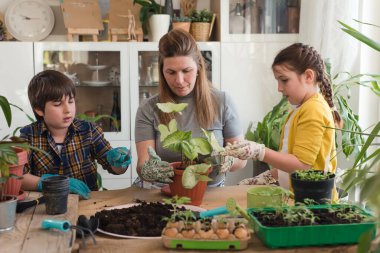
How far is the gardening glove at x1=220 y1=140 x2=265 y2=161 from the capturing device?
1.80m

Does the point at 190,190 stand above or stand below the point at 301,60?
below

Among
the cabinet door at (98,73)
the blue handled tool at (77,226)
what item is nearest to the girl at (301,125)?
the blue handled tool at (77,226)

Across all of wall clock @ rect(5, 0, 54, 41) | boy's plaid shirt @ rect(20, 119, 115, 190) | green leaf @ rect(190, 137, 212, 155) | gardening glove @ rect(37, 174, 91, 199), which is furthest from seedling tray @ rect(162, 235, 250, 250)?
wall clock @ rect(5, 0, 54, 41)

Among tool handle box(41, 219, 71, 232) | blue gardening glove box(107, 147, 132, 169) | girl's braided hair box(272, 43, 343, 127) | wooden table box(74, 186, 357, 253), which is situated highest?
girl's braided hair box(272, 43, 343, 127)

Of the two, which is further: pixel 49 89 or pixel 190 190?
pixel 49 89

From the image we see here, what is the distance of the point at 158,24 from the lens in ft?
11.9

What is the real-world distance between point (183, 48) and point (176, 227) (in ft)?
3.43

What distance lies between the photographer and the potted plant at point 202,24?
3.70m

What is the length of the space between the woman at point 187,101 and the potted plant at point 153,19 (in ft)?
4.69

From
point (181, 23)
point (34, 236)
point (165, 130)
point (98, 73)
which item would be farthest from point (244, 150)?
point (98, 73)

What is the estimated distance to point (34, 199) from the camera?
160 cm

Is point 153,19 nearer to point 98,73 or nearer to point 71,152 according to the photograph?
point 98,73

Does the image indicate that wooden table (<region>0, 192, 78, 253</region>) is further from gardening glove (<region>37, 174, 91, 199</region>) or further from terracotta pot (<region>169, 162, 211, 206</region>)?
terracotta pot (<region>169, 162, 211, 206</region>)

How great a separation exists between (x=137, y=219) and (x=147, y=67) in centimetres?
245
